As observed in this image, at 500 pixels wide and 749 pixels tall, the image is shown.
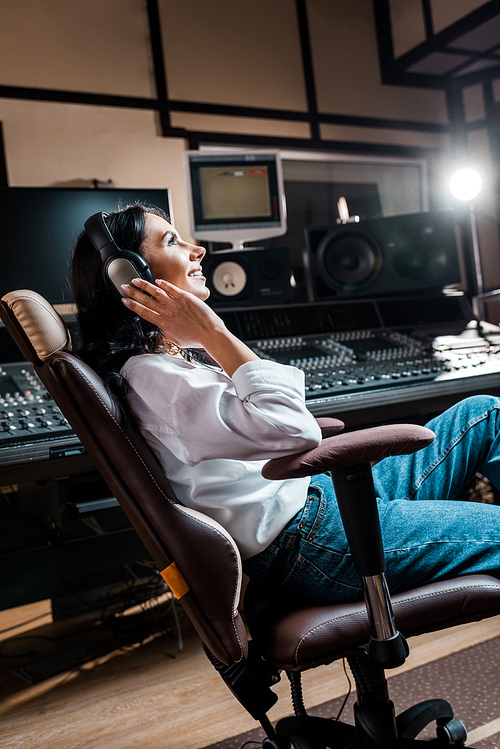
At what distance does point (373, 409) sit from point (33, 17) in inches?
88.8

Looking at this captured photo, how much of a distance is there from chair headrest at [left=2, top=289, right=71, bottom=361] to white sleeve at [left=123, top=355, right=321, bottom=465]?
143 mm

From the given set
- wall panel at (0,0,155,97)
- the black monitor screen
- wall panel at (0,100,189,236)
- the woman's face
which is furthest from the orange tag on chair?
wall panel at (0,0,155,97)

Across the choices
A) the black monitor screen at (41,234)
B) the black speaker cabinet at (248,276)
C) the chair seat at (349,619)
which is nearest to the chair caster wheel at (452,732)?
the chair seat at (349,619)

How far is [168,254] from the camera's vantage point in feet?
3.95

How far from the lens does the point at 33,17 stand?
2.64m

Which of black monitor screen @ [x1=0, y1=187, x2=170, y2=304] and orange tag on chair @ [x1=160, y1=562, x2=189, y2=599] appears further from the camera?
black monitor screen @ [x1=0, y1=187, x2=170, y2=304]

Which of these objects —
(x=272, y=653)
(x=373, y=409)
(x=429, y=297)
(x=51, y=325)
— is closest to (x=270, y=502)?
(x=272, y=653)

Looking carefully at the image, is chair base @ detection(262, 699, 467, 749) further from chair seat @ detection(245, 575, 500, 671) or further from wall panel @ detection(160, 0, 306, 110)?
wall panel @ detection(160, 0, 306, 110)

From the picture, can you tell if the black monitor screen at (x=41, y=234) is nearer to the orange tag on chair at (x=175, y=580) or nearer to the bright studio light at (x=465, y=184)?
the orange tag on chair at (x=175, y=580)

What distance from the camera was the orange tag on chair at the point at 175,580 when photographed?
86cm

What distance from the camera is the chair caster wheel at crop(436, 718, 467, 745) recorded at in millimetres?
1302

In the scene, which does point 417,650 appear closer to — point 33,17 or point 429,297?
point 429,297

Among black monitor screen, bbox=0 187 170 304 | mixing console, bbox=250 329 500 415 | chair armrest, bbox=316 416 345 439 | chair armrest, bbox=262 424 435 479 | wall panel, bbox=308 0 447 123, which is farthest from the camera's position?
wall panel, bbox=308 0 447 123

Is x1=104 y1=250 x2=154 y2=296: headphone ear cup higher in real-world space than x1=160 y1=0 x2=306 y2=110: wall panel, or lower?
lower
